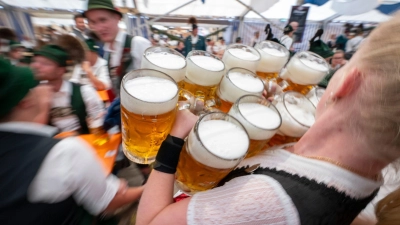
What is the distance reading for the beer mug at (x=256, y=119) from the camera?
0.63 metres

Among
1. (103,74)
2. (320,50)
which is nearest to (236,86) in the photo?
(103,74)

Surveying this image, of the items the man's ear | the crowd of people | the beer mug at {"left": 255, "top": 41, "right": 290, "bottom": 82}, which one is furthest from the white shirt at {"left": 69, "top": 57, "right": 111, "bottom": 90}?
the man's ear

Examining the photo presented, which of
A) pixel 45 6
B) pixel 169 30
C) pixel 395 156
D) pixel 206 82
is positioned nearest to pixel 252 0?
pixel 169 30

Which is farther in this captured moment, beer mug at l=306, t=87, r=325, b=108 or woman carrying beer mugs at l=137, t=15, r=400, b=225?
beer mug at l=306, t=87, r=325, b=108

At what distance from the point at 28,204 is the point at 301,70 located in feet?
4.04

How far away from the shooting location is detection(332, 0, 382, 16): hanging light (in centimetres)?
373

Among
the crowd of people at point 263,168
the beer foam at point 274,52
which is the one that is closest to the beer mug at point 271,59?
the beer foam at point 274,52

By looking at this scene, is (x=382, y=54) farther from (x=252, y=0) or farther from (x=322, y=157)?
(x=252, y=0)

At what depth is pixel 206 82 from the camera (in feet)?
2.77

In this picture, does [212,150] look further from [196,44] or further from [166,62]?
[196,44]

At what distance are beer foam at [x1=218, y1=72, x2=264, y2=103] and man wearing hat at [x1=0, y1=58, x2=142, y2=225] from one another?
0.57 metres

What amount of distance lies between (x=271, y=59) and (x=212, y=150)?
72cm

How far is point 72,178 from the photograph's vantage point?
2.47ft

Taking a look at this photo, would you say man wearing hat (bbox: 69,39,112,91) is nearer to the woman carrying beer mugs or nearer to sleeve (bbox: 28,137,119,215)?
sleeve (bbox: 28,137,119,215)
